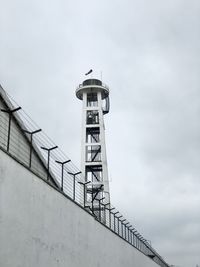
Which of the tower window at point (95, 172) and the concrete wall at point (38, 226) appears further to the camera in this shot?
the tower window at point (95, 172)

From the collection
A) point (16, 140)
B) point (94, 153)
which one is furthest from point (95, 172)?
point (16, 140)

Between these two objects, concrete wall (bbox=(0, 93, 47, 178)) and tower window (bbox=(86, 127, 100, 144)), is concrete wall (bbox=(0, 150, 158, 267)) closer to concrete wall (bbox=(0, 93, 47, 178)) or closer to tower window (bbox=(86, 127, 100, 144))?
concrete wall (bbox=(0, 93, 47, 178))

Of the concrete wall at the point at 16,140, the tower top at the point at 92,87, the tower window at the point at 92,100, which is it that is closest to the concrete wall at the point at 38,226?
the concrete wall at the point at 16,140

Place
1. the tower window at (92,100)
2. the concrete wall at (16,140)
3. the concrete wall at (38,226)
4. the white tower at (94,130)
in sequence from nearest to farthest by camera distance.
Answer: the concrete wall at (38,226) → the concrete wall at (16,140) → the white tower at (94,130) → the tower window at (92,100)

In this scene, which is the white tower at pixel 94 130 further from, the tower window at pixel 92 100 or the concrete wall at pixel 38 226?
the concrete wall at pixel 38 226

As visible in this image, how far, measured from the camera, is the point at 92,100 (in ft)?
188

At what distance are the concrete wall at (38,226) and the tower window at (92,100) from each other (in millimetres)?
38130

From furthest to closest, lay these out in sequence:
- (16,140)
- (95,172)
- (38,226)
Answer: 1. (95,172)
2. (16,140)
3. (38,226)

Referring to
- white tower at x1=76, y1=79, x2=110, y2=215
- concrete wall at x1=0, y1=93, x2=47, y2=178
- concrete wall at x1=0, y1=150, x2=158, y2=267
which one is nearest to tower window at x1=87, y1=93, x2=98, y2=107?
white tower at x1=76, y1=79, x2=110, y2=215

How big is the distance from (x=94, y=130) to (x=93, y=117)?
1.58m

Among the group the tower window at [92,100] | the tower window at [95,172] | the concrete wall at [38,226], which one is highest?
the tower window at [92,100]

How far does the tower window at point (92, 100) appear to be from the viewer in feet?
185

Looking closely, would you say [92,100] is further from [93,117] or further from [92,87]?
[93,117]

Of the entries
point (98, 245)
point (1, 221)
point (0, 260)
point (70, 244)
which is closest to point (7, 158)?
point (1, 221)
